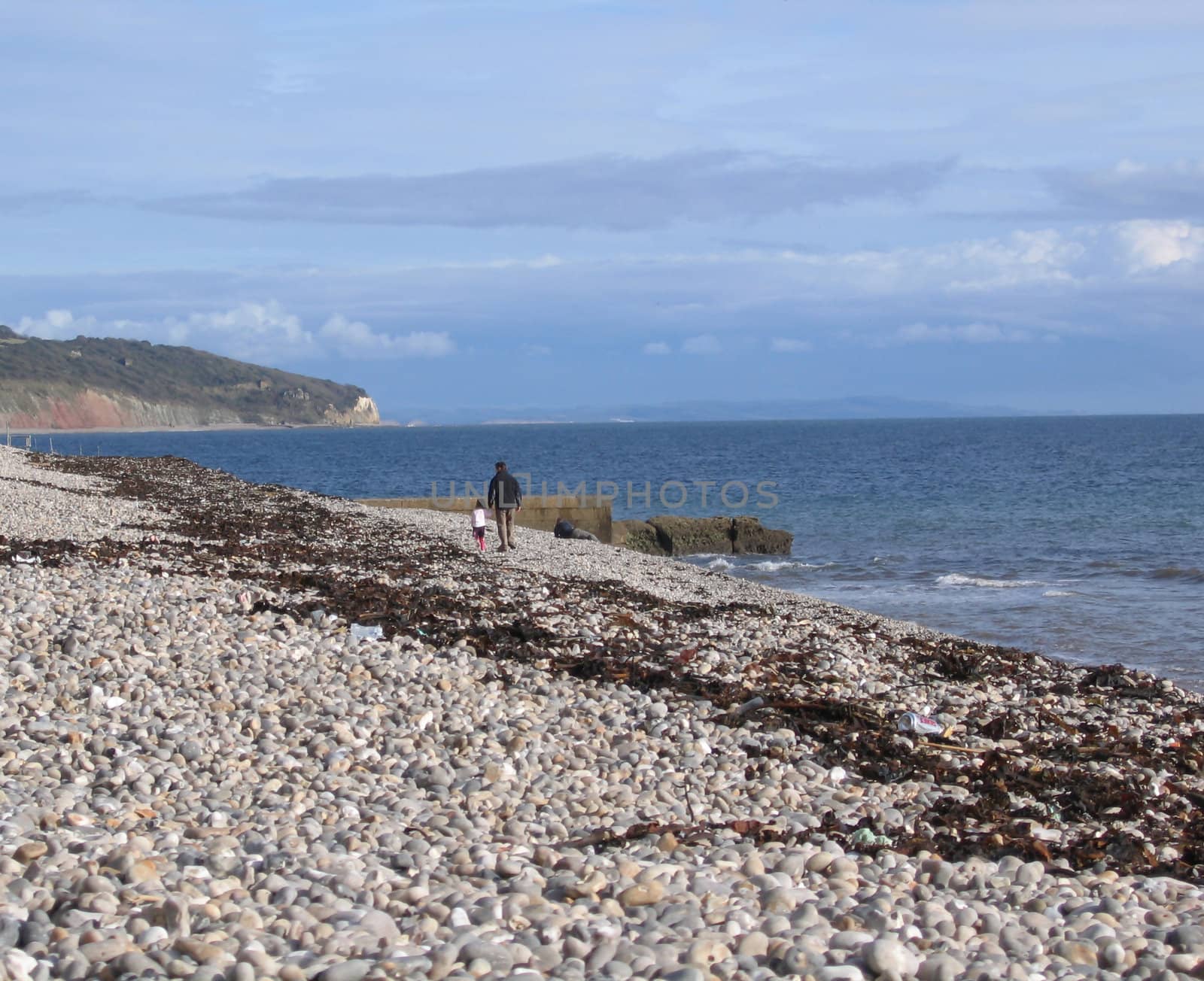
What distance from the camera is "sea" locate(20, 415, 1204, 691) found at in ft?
65.3

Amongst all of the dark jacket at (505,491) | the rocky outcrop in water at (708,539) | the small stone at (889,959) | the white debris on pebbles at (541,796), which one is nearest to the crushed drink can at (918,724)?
the white debris on pebbles at (541,796)

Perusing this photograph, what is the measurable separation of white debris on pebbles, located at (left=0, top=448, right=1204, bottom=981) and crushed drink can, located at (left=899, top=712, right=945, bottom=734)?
0.11 metres

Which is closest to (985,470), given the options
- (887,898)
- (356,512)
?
(356,512)

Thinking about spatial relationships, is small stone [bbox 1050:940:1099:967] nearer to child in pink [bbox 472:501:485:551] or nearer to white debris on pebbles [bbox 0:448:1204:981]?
white debris on pebbles [bbox 0:448:1204:981]

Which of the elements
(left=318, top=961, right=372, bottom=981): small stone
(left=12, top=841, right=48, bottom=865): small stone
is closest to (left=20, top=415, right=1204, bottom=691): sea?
(left=318, top=961, right=372, bottom=981): small stone

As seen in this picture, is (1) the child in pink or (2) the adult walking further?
(1) the child in pink

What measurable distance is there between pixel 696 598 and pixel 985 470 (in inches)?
2149

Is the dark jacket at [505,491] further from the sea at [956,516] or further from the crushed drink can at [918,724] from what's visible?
the crushed drink can at [918,724]

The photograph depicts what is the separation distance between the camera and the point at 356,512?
95.0 ft

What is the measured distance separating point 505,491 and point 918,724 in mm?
12711

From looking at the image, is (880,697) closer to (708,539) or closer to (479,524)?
(479,524)

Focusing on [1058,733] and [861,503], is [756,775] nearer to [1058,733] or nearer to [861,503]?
[1058,733]

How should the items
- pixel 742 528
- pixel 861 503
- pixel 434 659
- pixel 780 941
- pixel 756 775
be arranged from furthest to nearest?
1. pixel 861 503
2. pixel 742 528
3. pixel 434 659
4. pixel 756 775
5. pixel 780 941

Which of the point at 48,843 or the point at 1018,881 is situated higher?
the point at 48,843
